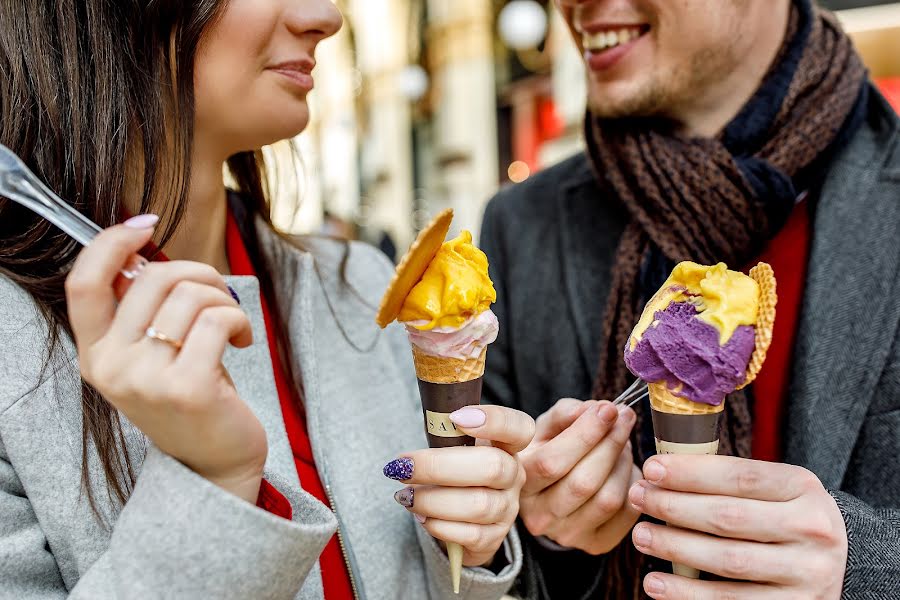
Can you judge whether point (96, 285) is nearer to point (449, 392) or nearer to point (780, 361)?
point (449, 392)

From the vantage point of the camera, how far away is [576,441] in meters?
1.30

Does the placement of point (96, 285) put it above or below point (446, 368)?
above

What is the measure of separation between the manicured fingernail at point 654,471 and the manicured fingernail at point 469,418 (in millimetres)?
279

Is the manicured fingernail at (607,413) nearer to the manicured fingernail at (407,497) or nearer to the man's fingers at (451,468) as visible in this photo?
the man's fingers at (451,468)

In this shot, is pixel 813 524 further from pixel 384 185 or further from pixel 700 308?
pixel 384 185

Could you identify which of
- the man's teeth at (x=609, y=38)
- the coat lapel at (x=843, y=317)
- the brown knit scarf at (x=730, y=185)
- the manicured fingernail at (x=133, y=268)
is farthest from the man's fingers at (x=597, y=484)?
the man's teeth at (x=609, y=38)

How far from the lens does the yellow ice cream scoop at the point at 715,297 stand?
1103 millimetres

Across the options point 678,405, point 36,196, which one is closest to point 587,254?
point 678,405

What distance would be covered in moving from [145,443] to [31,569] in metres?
0.26

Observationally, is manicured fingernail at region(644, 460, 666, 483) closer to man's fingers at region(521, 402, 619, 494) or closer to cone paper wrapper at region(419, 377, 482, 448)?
man's fingers at region(521, 402, 619, 494)

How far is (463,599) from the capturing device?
1464mm

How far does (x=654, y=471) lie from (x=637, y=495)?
89mm

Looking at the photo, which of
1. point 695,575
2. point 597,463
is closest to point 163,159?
point 597,463

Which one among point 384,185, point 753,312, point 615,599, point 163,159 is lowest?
point 384,185
